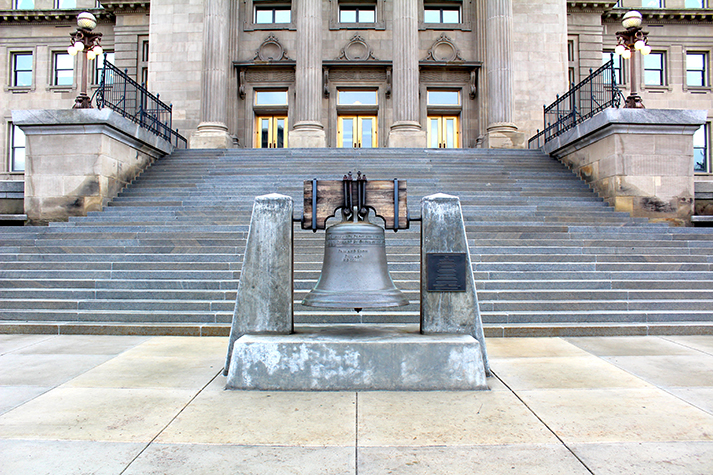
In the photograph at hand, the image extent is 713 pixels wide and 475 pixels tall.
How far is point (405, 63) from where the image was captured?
70.1ft

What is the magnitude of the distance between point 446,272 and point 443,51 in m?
22.0

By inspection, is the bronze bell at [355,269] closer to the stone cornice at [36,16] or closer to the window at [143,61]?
the window at [143,61]

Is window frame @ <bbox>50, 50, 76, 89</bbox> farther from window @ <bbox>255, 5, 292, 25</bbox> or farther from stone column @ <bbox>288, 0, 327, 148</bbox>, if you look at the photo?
stone column @ <bbox>288, 0, 327, 148</bbox>

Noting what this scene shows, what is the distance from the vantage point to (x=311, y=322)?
23.7 ft

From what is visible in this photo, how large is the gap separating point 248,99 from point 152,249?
1686cm

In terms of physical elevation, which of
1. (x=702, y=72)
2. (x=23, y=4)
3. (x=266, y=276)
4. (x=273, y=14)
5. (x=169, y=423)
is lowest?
(x=169, y=423)

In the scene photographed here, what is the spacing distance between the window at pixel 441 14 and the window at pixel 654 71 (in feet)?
48.3

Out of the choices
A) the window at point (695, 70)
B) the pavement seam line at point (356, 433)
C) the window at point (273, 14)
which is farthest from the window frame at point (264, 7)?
the window at point (695, 70)

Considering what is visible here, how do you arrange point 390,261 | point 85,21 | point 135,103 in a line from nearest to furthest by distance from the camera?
1. point 390,261
2. point 85,21
3. point 135,103

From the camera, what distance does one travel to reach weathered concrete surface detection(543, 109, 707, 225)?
12055 mm

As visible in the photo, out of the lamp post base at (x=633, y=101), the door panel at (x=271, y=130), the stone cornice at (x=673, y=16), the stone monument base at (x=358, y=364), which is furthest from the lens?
the stone cornice at (x=673, y=16)

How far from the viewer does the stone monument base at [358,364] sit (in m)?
4.41

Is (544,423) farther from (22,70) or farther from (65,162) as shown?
(22,70)

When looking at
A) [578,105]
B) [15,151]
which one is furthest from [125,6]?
[578,105]
